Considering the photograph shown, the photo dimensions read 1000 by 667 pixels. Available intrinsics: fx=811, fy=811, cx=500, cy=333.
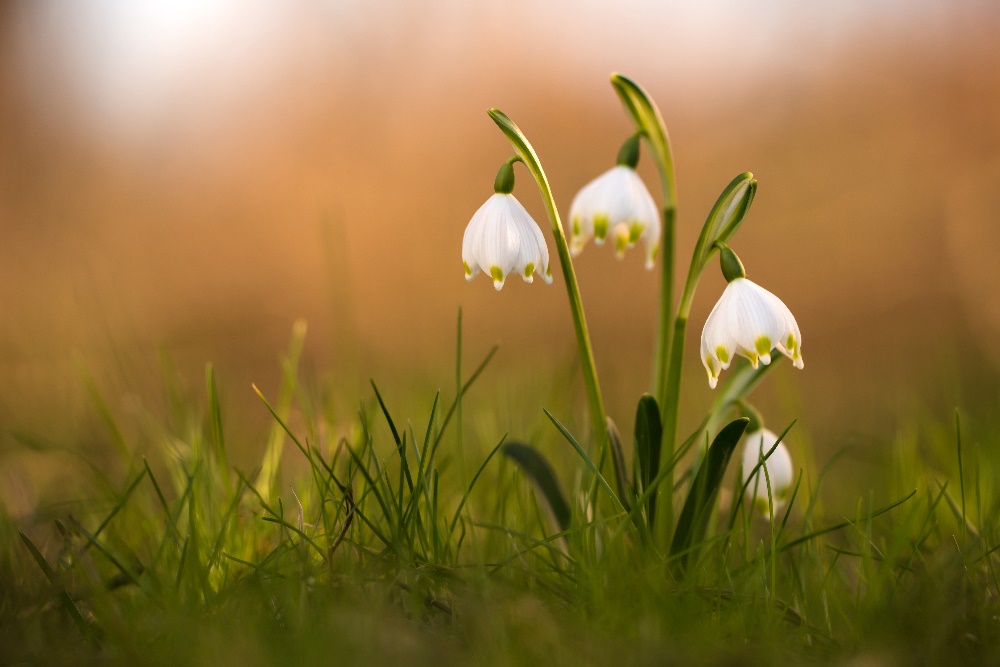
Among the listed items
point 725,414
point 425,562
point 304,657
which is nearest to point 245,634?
point 304,657

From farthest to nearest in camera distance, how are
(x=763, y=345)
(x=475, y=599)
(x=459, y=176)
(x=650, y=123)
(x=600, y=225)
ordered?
(x=459, y=176) < (x=650, y=123) < (x=600, y=225) < (x=763, y=345) < (x=475, y=599)

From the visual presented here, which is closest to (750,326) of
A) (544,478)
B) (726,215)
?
(726,215)

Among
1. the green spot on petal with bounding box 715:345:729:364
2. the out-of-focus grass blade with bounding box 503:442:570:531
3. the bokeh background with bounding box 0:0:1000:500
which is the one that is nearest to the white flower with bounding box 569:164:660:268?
the green spot on petal with bounding box 715:345:729:364

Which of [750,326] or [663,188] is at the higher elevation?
[663,188]

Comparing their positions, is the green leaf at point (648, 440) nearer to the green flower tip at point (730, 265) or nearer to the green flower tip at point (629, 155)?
the green flower tip at point (730, 265)

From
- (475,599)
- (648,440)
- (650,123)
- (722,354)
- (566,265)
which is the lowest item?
(475,599)

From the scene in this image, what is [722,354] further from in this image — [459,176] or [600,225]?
[459,176]
